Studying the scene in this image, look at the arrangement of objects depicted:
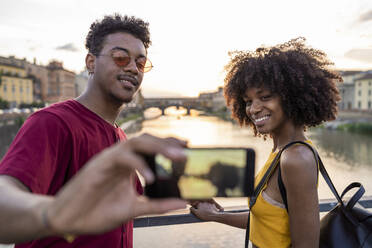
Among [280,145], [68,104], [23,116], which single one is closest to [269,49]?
[280,145]

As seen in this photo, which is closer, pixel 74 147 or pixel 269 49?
pixel 74 147

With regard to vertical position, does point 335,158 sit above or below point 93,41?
below

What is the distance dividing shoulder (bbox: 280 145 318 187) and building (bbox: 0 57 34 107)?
117ft

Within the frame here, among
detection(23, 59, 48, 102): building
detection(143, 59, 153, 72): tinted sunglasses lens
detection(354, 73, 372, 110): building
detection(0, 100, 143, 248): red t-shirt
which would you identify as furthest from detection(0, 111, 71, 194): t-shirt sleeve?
detection(354, 73, 372, 110): building

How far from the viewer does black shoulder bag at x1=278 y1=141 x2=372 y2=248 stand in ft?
3.18

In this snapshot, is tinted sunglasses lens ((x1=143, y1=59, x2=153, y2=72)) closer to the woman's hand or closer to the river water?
the river water

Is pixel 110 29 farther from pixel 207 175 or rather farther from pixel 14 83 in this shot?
pixel 14 83

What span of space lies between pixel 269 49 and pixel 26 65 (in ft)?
143

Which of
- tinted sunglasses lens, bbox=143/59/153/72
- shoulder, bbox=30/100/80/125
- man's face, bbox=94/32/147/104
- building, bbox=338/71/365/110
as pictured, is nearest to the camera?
shoulder, bbox=30/100/80/125

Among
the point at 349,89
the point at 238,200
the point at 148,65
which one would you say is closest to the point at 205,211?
the point at 148,65

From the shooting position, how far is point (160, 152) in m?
0.47

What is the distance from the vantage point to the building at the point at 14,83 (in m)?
31.7

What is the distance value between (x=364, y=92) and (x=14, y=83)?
44.3m

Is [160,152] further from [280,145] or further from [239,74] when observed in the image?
[239,74]
